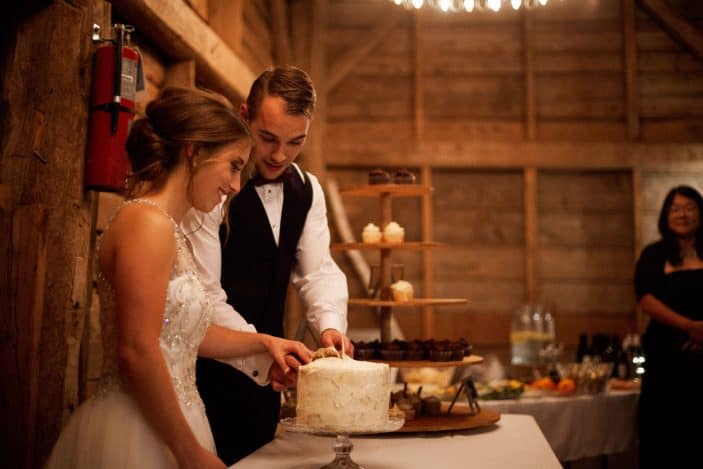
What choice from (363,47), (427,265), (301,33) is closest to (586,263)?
(427,265)

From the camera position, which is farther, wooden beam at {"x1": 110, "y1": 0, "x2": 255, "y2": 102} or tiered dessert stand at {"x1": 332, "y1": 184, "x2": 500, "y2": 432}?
wooden beam at {"x1": 110, "y1": 0, "x2": 255, "y2": 102}

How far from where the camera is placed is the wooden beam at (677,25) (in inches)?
272

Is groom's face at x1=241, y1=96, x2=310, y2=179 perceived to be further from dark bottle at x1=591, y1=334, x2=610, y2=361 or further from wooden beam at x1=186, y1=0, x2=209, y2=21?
dark bottle at x1=591, y1=334, x2=610, y2=361

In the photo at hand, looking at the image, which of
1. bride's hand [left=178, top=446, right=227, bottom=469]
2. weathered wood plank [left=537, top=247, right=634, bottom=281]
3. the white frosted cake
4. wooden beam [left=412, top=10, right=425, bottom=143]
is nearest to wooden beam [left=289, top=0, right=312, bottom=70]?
wooden beam [left=412, top=10, right=425, bottom=143]

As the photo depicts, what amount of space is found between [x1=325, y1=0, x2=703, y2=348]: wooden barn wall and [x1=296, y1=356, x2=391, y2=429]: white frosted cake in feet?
16.7

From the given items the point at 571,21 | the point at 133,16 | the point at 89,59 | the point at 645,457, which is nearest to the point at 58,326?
the point at 89,59

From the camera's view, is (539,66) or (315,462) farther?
(539,66)

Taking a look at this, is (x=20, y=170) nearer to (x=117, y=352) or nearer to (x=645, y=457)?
(x=117, y=352)

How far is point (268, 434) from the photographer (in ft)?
8.40

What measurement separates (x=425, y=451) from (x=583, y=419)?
2.53 m

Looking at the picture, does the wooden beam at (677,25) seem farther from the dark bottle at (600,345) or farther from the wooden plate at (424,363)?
the wooden plate at (424,363)

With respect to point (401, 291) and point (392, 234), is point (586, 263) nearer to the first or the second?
point (392, 234)

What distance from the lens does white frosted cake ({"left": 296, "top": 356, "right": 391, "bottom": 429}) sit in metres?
1.79

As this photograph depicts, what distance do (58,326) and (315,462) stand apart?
3.96 feet
